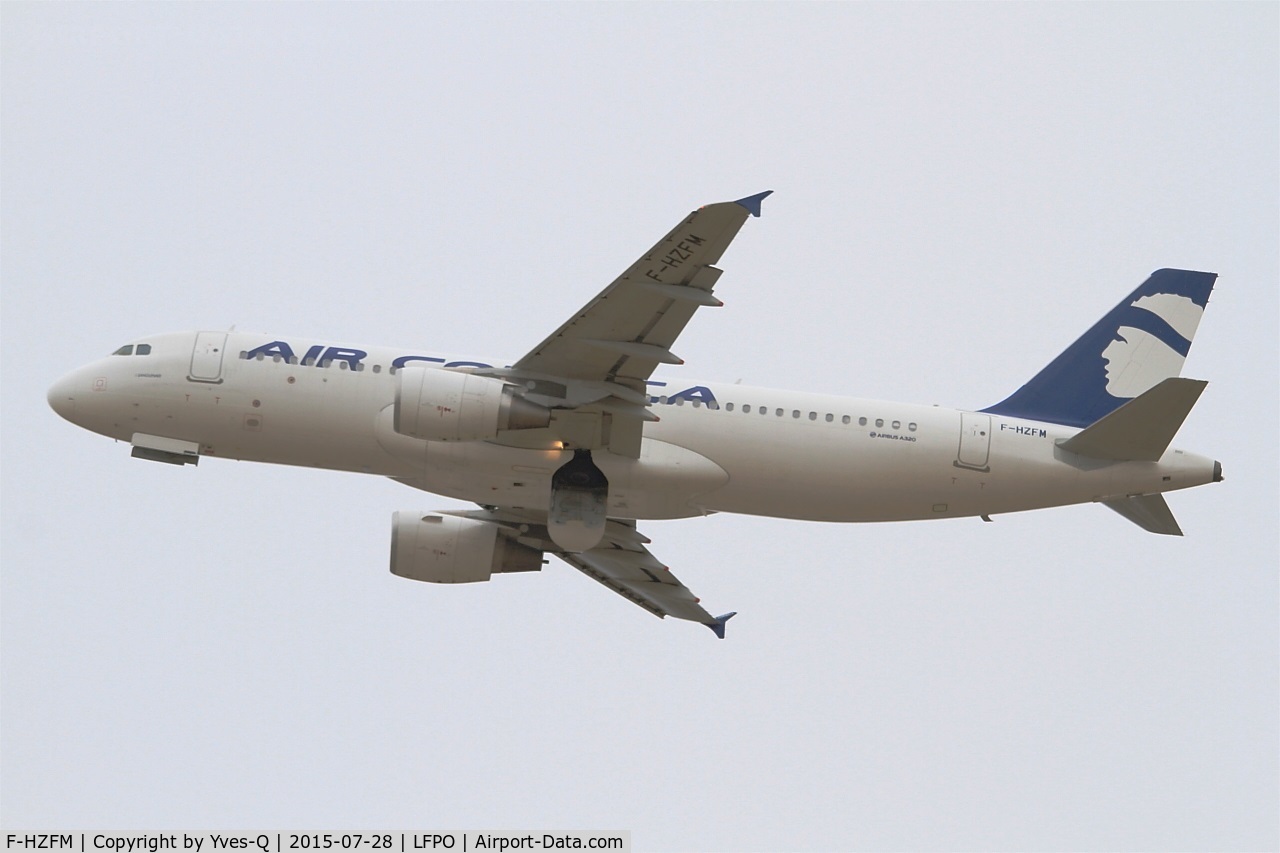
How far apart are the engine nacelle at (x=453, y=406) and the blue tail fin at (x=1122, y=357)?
1148 cm

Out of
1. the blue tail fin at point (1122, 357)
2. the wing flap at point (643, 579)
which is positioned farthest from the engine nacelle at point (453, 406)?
the blue tail fin at point (1122, 357)

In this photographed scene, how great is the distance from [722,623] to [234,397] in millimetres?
13466

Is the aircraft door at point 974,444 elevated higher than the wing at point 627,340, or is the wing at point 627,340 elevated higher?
the wing at point 627,340

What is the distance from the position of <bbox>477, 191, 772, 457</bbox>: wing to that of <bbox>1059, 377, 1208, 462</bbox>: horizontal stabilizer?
9586 millimetres

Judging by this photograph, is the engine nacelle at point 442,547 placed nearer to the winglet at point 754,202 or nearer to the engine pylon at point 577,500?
the engine pylon at point 577,500

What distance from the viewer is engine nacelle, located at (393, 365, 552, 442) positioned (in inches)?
1353

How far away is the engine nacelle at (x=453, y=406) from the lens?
34.4m

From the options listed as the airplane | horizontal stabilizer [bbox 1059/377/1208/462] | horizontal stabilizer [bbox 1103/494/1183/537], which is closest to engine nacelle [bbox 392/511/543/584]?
the airplane

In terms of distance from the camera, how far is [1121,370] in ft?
127

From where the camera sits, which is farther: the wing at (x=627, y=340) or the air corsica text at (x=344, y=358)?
the air corsica text at (x=344, y=358)

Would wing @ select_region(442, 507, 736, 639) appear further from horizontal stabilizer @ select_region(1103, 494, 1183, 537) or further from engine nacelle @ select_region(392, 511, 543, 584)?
horizontal stabilizer @ select_region(1103, 494, 1183, 537)

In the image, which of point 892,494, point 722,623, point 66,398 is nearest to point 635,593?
point 722,623

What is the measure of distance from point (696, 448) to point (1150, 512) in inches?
408

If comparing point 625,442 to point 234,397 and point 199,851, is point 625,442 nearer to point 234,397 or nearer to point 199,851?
point 234,397
